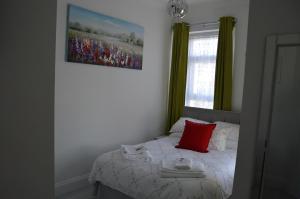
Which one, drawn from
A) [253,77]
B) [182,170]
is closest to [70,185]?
[182,170]

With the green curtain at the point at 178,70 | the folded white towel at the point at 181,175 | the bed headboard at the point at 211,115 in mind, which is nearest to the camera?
the folded white towel at the point at 181,175

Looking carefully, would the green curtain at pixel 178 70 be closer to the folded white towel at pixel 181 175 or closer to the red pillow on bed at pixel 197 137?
the red pillow on bed at pixel 197 137

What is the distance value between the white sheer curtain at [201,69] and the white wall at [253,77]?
2.81 meters

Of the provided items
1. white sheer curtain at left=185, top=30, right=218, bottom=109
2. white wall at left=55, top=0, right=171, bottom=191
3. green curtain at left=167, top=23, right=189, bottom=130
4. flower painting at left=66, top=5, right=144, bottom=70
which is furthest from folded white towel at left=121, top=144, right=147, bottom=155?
white sheer curtain at left=185, top=30, right=218, bottom=109

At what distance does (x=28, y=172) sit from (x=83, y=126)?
2424 millimetres

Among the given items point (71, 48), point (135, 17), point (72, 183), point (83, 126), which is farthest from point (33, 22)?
point (135, 17)

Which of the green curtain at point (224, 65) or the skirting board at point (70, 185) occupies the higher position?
the green curtain at point (224, 65)

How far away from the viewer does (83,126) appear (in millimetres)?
3268

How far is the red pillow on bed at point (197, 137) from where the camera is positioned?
3.25 meters

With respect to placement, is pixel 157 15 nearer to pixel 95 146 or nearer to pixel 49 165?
Answer: pixel 95 146

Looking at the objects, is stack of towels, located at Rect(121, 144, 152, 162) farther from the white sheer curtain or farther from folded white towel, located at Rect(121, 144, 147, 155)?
the white sheer curtain

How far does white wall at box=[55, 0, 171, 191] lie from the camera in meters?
3.02

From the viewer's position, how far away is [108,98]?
358 cm

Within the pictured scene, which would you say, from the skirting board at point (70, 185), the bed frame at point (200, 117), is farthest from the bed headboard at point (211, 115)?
the skirting board at point (70, 185)
